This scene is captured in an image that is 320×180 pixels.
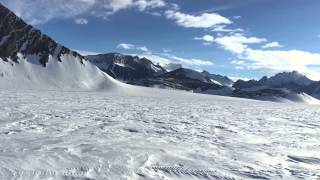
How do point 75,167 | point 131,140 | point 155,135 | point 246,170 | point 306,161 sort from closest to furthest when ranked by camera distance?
point 75,167, point 246,170, point 306,161, point 131,140, point 155,135

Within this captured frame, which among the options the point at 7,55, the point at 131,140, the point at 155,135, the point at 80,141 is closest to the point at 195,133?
the point at 155,135

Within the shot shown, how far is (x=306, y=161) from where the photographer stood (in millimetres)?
12383

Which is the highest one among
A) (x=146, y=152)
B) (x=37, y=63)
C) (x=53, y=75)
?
(x=37, y=63)

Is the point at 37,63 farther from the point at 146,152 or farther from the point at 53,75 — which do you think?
the point at 146,152

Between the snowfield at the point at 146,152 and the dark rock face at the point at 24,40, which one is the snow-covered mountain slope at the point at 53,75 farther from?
the snowfield at the point at 146,152

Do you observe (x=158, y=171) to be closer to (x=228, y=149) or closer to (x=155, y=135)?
(x=228, y=149)

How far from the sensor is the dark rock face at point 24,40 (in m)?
99.0

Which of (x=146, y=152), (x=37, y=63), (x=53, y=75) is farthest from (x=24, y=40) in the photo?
(x=146, y=152)

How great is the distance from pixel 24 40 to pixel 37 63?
939cm

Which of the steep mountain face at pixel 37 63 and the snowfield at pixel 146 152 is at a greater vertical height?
the steep mountain face at pixel 37 63

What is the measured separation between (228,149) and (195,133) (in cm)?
388

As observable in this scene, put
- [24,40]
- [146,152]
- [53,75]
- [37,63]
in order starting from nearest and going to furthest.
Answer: [146,152] < [53,75] < [37,63] < [24,40]

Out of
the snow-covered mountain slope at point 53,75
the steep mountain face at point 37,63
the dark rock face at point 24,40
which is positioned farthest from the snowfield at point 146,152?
the dark rock face at point 24,40

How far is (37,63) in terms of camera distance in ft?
316
